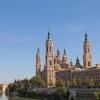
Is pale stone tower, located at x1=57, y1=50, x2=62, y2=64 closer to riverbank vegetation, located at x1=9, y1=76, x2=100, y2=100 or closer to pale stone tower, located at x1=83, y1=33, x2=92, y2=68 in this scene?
riverbank vegetation, located at x1=9, y1=76, x2=100, y2=100

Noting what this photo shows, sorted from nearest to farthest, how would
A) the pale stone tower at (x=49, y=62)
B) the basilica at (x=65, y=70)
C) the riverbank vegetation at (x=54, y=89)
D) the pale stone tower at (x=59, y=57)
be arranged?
the riverbank vegetation at (x=54, y=89)
the basilica at (x=65, y=70)
the pale stone tower at (x=49, y=62)
the pale stone tower at (x=59, y=57)

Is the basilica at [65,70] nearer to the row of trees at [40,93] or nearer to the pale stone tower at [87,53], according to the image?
the pale stone tower at [87,53]

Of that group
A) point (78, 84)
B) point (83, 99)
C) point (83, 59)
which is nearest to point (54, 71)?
point (83, 59)

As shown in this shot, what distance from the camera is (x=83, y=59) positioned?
11900 cm

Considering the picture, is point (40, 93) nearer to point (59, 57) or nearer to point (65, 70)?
point (65, 70)

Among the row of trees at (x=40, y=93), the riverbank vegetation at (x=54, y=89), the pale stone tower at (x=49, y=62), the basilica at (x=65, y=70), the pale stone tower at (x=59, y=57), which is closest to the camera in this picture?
the row of trees at (x=40, y=93)

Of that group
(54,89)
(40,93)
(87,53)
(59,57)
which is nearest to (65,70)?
(87,53)

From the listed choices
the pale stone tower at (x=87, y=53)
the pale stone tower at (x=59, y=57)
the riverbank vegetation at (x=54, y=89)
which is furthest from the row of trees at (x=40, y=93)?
the pale stone tower at (x=59, y=57)

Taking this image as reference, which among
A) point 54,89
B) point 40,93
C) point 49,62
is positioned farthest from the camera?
point 49,62

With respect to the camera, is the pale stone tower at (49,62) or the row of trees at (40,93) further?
the pale stone tower at (49,62)

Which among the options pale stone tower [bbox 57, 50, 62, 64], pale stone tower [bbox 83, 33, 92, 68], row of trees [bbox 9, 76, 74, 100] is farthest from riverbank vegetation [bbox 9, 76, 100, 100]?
pale stone tower [bbox 57, 50, 62, 64]

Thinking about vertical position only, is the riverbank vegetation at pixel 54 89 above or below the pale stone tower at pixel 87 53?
below

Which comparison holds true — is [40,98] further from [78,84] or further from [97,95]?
[97,95]

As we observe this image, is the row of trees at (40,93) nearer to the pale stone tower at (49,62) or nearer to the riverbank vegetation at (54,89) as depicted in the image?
the riverbank vegetation at (54,89)
